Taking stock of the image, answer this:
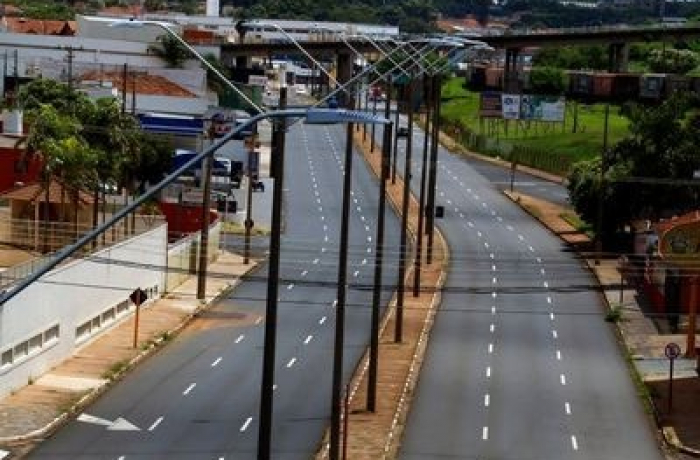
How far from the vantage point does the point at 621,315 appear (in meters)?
65.6

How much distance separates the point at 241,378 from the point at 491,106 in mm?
101164

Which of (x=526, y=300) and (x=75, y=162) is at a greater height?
(x=75, y=162)

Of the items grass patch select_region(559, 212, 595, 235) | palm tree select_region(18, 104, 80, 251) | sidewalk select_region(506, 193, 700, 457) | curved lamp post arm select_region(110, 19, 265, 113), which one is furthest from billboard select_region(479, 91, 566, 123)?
curved lamp post arm select_region(110, 19, 265, 113)

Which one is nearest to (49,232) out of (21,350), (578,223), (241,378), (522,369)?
(241,378)

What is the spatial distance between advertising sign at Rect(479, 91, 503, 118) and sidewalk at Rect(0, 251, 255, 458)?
79556 millimetres

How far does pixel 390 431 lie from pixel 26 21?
14567cm

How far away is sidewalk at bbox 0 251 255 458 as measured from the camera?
42812 millimetres

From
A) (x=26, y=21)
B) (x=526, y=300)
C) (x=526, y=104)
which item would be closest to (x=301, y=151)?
(x=526, y=104)

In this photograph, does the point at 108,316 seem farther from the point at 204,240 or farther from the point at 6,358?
the point at 204,240

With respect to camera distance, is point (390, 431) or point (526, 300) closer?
point (390, 431)

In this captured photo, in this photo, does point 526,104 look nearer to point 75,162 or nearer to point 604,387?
point 75,162

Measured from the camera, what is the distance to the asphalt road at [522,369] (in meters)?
43.4

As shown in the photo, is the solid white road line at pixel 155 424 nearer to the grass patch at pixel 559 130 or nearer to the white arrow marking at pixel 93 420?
the white arrow marking at pixel 93 420

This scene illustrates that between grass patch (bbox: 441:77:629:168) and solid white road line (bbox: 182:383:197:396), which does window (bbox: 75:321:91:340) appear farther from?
grass patch (bbox: 441:77:629:168)
